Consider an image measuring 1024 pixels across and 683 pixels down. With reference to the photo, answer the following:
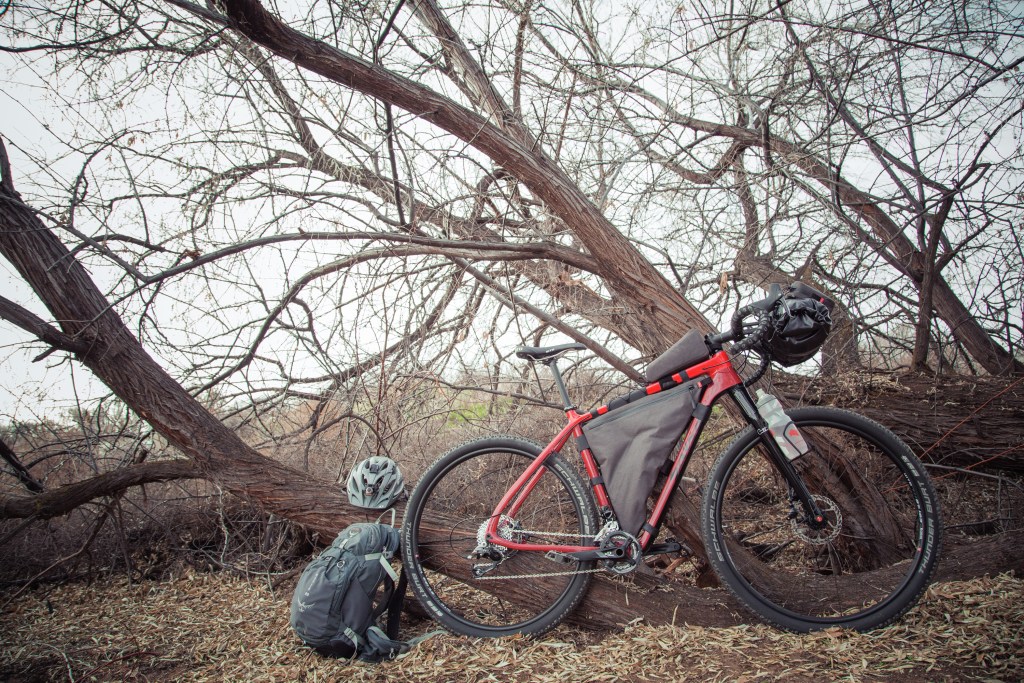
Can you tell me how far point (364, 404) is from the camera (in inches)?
156

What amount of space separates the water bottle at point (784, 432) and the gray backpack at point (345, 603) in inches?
72.8

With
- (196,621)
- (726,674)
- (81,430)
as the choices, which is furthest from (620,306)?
(81,430)

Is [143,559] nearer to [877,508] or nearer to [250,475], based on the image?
[250,475]

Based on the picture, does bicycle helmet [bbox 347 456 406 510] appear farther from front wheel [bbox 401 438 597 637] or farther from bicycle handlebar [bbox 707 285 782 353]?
bicycle handlebar [bbox 707 285 782 353]

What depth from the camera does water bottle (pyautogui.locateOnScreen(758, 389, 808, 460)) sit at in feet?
8.06

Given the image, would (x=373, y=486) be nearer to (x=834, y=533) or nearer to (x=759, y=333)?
(x=759, y=333)

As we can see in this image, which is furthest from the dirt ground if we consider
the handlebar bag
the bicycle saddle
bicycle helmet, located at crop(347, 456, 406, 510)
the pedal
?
the bicycle saddle

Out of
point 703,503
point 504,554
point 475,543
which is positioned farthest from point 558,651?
point 703,503

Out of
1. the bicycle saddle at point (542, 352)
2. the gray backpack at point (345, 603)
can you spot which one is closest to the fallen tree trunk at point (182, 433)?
the gray backpack at point (345, 603)

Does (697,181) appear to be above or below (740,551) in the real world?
above

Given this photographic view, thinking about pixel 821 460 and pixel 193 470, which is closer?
pixel 821 460

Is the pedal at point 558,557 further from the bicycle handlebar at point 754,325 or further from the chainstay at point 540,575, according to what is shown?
the bicycle handlebar at point 754,325

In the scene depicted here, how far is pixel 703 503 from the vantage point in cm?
253

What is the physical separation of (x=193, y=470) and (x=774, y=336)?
313 centimetres
